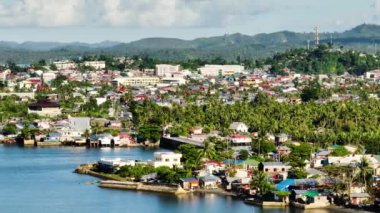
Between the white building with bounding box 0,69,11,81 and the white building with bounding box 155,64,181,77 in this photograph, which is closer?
the white building with bounding box 0,69,11,81

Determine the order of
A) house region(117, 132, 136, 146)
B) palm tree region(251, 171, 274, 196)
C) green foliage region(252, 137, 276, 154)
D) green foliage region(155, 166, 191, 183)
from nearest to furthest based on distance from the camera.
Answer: palm tree region(251, 171, 274, 196)
green foliage region(155, 166, 191, 183)
green foliage region(252, 137, 276, 154)
house region(117, 132, 136, 146)

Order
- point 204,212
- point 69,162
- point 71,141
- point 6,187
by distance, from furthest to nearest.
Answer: point 71,141, point 69,162, point 6,187, point 204,212

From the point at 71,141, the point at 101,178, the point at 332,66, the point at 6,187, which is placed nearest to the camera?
the point at 6,187

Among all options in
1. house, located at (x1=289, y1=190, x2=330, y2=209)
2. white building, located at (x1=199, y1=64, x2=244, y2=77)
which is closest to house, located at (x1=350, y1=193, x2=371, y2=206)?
house, located at (x1=289, y1=190, x2=330, y2=209)

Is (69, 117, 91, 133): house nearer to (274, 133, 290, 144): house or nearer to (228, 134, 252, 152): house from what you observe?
(228, 134, 252, 152): house

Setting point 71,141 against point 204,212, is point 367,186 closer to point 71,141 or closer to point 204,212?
point 204,212

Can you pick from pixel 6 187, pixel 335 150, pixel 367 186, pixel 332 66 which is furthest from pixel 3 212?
A: pixel 332 66

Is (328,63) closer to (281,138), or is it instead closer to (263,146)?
(281,138)
